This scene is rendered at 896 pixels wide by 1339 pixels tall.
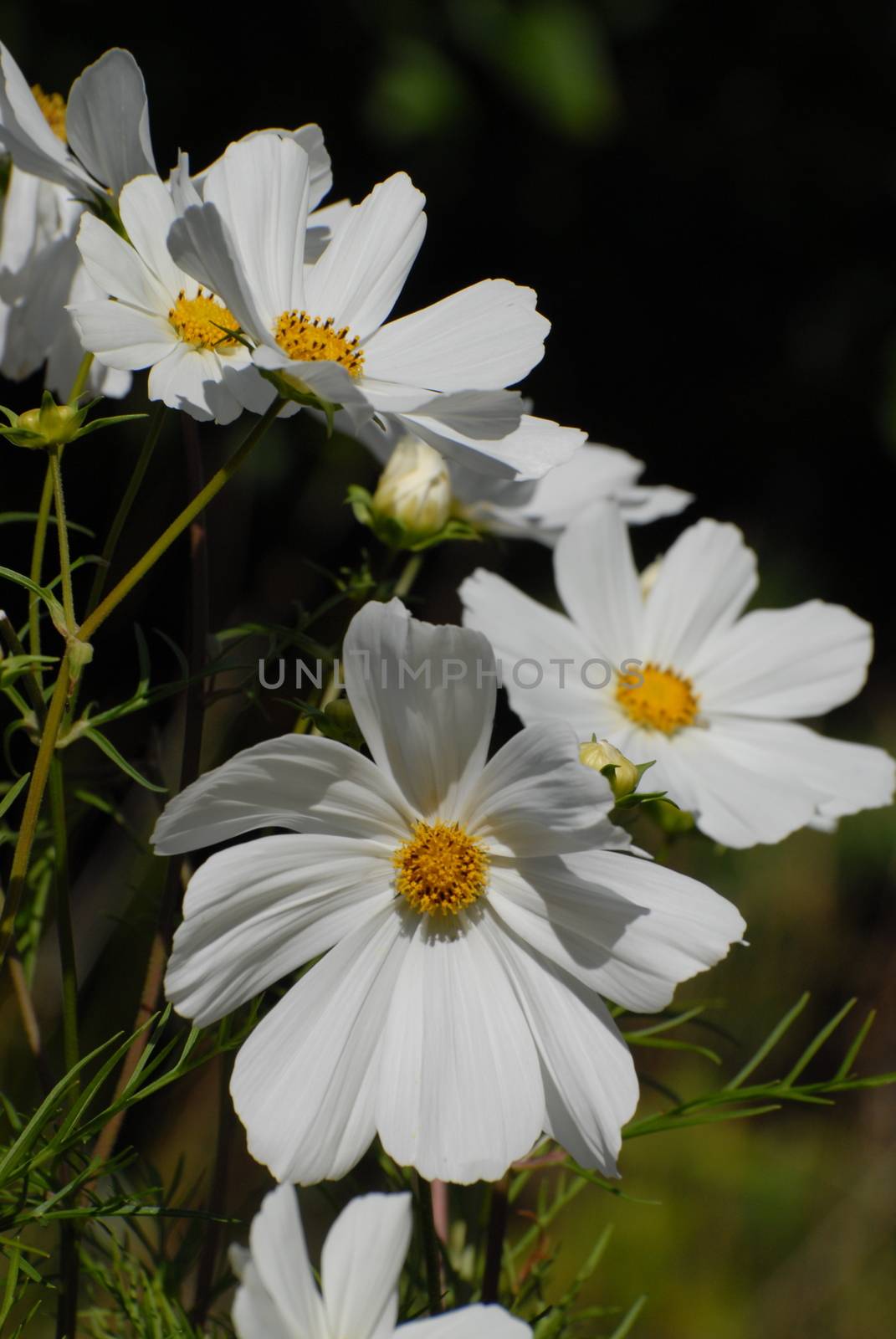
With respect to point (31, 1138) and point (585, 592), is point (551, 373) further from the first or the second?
point (31, 1138)

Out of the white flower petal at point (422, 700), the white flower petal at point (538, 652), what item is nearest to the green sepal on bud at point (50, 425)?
the white flower petal at point (422, 700)

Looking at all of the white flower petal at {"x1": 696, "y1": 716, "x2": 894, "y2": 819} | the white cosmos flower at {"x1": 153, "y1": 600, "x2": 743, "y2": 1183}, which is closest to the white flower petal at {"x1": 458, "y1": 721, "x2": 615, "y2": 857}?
the white cosmos flower at {"x1": 153, "y1": 600, "x2": 743, "y2": 1183}

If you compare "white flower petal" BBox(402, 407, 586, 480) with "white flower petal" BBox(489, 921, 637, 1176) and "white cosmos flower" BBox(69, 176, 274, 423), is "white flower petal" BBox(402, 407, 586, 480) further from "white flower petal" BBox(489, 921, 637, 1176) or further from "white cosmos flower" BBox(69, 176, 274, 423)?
"white flower petal" BBox(489, 921, 637, 1176)

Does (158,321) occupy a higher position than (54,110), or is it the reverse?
(54,110)

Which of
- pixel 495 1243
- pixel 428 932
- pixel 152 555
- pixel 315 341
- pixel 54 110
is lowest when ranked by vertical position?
pixel 495 1243

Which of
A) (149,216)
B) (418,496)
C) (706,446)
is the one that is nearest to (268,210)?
(149,216)

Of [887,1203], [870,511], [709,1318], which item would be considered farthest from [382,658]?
[870,511]

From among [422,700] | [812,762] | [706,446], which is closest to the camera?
[422,700]

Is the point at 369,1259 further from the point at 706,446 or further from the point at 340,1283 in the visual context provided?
the point at 706,446
